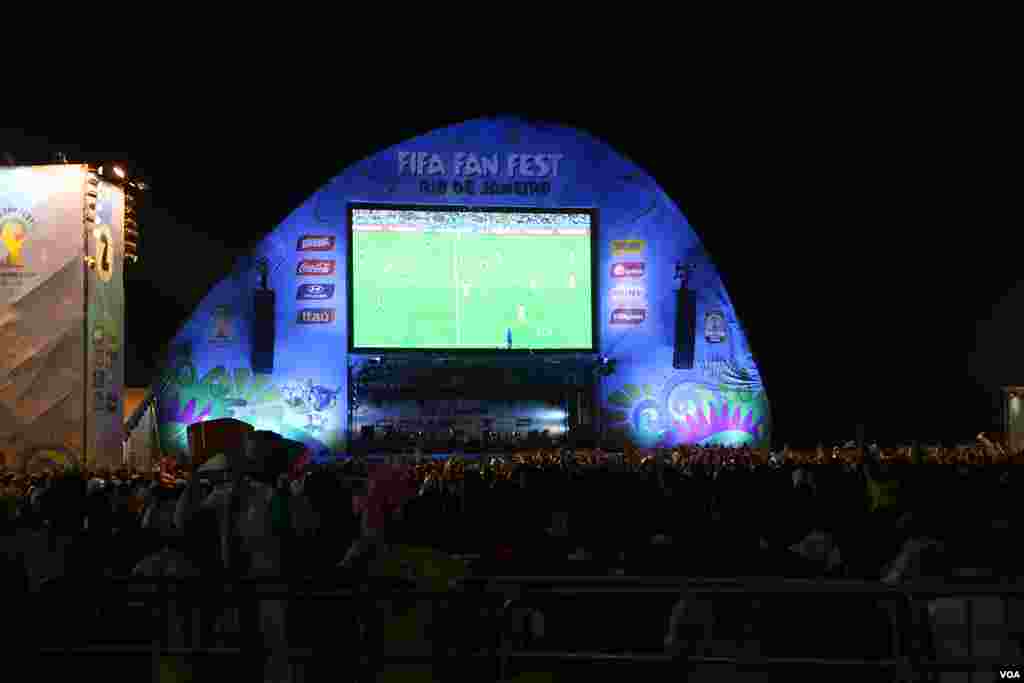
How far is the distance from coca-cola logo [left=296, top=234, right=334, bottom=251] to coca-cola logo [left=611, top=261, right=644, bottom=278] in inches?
279

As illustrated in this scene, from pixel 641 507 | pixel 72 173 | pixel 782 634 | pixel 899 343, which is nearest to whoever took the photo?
pixel 782 634

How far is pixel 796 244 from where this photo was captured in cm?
3438

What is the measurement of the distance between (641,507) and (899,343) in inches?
959

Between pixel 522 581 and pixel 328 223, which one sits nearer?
pixel 522 581

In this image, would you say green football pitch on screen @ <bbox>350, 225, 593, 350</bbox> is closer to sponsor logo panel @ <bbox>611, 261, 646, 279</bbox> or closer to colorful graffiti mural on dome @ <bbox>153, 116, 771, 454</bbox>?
colorful graffiti mural on dome @ <bbox>153, 116, 771, 454</bbox>

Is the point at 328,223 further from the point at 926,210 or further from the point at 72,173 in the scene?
the point at 926,210

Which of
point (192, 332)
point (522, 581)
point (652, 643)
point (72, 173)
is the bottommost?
point (652, 643)

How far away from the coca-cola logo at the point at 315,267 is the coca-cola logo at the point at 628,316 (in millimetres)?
7149

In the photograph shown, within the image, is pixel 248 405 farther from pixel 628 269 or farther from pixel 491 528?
pixel 491 528

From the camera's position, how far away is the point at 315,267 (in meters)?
28.0

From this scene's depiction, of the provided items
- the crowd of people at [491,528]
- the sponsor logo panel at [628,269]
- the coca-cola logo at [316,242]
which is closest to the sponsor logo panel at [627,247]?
the sponsor logo panel at [628,269]

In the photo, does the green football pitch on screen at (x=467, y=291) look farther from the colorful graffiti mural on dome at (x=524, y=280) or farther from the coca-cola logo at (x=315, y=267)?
the coca-cola logo at (x=315, y=267)

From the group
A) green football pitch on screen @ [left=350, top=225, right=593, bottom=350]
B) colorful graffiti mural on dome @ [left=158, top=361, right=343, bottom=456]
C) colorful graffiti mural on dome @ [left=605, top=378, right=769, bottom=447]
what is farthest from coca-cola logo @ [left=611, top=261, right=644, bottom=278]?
colorful graffiti mural on dome @ [left=158, top=361, right=343, bottom=456]

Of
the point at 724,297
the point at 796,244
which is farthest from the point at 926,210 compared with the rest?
the point at 724,297
